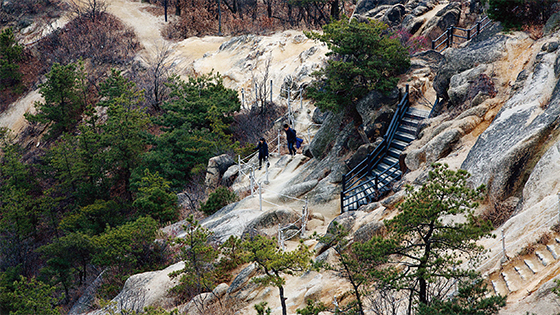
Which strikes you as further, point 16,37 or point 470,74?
point 16,37

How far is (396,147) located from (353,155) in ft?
5.08

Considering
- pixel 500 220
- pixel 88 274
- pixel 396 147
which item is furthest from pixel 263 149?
pixel 500 220

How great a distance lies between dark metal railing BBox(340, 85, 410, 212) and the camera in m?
15.5

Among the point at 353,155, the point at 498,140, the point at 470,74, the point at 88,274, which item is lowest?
the point at 88,274

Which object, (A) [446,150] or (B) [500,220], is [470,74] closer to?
(A) [446,150]

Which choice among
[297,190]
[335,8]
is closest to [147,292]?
[297,190]

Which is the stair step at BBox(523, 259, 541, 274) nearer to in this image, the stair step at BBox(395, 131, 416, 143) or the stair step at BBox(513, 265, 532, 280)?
the stair step at BBox(513, 265, 532, 280)

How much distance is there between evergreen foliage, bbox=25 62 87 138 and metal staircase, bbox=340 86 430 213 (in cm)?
2467

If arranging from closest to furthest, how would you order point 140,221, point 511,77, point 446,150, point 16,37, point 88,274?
1. point 446,150
2. point 511,77
3. point 140,221
4. point 88,274
5. point 16,37

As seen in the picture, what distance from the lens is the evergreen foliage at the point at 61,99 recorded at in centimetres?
3319

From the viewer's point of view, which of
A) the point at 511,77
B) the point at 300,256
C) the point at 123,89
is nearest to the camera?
the point at 300,256

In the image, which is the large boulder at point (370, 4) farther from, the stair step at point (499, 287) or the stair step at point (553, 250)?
the stair step at point (499, 287)

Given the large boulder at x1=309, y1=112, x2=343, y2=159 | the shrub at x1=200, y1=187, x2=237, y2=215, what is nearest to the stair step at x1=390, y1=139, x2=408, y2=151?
the large boulder at x1=309, y1=112, x2=343, y2=159

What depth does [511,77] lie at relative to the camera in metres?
14.7
